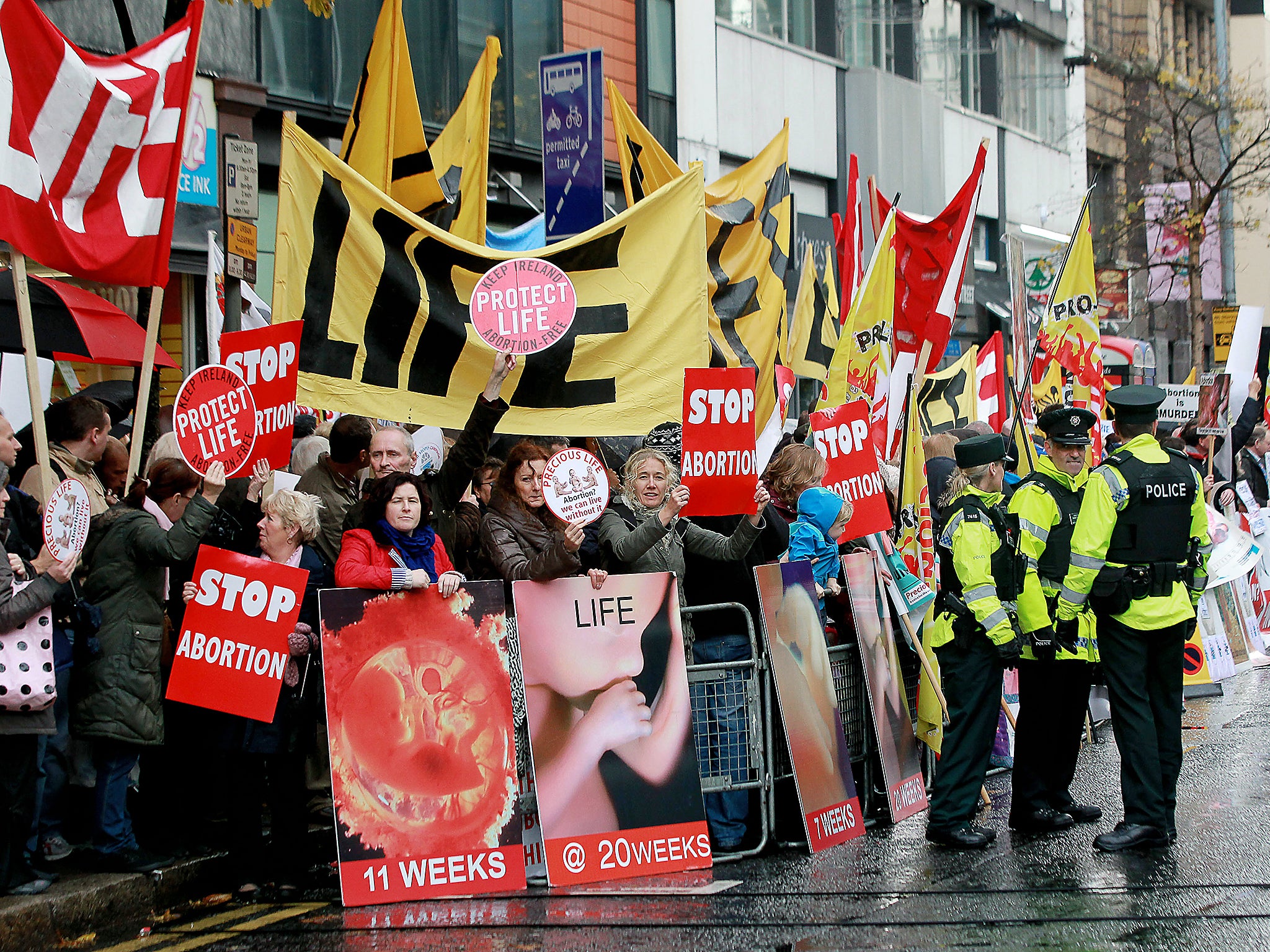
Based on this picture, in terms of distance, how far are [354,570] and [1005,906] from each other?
3.06m

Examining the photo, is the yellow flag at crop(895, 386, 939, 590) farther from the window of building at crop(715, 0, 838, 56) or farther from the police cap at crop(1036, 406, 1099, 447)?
the window of building at crop(715, 0, 838, 56)

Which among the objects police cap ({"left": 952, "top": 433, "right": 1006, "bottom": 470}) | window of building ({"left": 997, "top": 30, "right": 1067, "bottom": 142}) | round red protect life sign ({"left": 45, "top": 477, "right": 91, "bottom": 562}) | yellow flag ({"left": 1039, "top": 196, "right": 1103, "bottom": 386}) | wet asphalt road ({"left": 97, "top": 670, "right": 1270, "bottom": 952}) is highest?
window of building ({"left": 997, "top": 30, "right": 1067, "bottom": 142})

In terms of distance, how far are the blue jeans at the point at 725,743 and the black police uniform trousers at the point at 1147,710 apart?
1758mm

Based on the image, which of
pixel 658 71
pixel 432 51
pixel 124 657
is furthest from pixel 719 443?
pixel 658 71

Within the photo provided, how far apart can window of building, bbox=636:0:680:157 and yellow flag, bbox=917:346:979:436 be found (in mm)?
8125

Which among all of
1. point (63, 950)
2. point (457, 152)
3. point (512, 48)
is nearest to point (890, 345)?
point (457, 152)

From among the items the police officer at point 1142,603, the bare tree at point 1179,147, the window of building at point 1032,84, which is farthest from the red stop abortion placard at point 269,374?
the window of building at point 1032,84

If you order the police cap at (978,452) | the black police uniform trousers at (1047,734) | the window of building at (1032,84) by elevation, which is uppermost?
the window of building at (1032,84)

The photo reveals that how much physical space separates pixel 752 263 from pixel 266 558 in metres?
4.74

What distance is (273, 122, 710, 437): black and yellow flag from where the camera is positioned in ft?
23.2

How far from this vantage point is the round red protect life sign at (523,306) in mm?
6898

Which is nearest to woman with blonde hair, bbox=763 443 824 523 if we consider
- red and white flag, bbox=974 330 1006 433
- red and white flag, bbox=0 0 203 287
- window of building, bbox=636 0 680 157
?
red and white flag, bbox=0 0 203 287

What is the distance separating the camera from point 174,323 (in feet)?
47.0

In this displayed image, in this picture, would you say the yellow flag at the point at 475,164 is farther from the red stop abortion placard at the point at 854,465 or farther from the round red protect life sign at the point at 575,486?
the round red protect life sign at the point at 575,486
